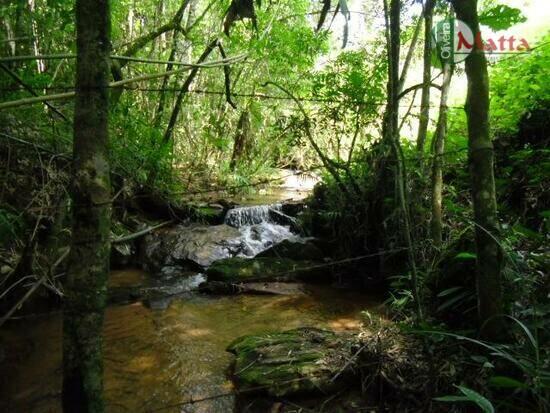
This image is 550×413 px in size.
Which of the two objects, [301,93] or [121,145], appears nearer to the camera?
[121,145]

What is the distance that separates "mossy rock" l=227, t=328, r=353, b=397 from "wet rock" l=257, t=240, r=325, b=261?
8.50ft

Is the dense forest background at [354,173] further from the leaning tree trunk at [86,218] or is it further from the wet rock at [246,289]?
the wet rock at [246,289]

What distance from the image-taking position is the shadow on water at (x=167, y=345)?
295 centimetres

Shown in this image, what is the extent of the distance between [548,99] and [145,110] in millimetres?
7216

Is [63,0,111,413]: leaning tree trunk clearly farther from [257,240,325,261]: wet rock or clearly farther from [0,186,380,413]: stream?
[257,240,325,261]: wet rock

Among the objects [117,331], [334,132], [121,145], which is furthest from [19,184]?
[334,132]

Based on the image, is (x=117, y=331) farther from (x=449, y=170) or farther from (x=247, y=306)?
(x=449, y=170)

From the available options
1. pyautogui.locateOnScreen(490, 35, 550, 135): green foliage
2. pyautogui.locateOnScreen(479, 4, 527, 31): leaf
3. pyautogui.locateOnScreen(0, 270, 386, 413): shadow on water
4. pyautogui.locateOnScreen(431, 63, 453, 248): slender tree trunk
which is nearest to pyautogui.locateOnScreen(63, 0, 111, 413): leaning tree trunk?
pyautogui.locateOnScreen(0, 270, 386, 413): shadow on water

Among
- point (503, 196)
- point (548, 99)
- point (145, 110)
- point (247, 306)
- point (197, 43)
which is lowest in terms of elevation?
point (247, 306)

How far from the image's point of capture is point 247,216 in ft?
27.4

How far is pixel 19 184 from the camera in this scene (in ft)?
12.9

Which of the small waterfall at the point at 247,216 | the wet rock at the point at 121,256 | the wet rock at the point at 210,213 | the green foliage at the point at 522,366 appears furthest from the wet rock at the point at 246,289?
the green foliage at the point at 522,366

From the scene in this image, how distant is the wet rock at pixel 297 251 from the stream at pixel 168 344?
60 centimetres

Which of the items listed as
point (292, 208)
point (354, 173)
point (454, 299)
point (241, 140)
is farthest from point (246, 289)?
point (241, 140)
